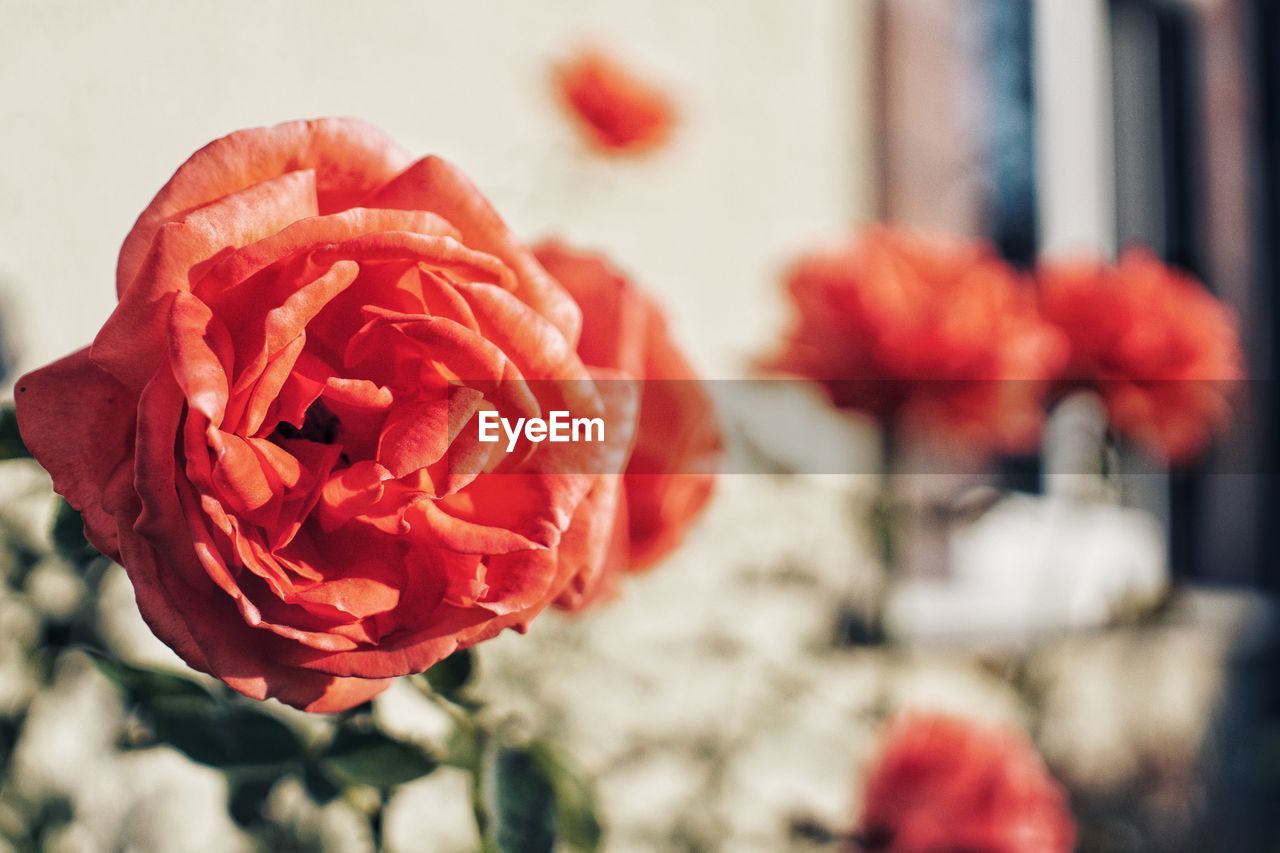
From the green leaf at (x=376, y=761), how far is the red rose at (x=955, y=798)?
470mm

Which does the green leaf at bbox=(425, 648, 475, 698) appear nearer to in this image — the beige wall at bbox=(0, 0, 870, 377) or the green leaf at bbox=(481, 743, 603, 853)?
the green leaf at bbox=(481, 743, 603, 853)

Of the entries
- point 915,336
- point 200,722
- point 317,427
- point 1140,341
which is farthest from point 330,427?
point 1140,341

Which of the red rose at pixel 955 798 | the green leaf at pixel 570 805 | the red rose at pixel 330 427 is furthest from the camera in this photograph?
the red rose at pixel 955 798

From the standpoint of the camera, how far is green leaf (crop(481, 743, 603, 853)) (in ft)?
1.00

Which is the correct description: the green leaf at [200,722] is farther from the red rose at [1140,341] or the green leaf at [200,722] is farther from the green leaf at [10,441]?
the red rose at [1140,341]

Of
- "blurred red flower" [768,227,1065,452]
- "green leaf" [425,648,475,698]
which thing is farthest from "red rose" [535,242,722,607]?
"blurred red flower" [768,227,1065,452]

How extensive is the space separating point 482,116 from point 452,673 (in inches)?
35.0

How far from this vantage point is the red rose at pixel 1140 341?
865 mm

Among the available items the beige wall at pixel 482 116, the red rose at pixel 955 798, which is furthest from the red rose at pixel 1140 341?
the beige wall at pixel 482 116

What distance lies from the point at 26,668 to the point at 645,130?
2.50 feet

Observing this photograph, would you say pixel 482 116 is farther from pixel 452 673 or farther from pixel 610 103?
pixel 452 673

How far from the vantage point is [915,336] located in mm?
736

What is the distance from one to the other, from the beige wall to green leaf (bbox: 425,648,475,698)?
0.44m

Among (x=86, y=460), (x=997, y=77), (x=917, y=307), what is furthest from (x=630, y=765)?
(x=997, y=77)
